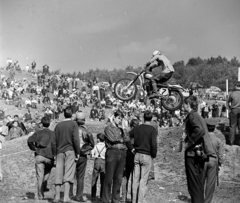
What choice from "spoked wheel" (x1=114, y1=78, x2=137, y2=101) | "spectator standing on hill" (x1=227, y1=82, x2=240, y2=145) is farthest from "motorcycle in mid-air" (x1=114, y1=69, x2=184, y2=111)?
"spectator standing on hill" (x1=227, y1=82, x2=240, y2=145)

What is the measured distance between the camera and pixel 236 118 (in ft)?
45.0

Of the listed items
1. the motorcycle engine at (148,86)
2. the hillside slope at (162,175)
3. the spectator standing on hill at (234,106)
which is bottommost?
the hillside slope at (162,175)

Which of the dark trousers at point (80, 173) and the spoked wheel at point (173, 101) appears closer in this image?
the dark trousers at point (80, 173)

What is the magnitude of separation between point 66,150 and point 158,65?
558cm

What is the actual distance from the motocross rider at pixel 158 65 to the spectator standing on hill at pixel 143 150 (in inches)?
182

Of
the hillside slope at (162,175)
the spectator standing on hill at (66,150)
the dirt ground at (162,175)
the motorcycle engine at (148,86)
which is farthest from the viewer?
the motorcycle engine at (148,86)

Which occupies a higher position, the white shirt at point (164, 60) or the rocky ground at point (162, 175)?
the white shirt at point (164, 60)

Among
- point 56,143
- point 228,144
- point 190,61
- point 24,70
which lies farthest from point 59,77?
point 190,61

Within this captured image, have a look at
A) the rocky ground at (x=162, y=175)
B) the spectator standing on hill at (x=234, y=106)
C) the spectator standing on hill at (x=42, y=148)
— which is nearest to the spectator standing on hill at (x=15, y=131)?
the rocky ground at (x=162, y=175)

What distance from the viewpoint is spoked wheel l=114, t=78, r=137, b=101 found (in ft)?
44.5

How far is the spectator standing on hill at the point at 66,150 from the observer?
25.6 ft

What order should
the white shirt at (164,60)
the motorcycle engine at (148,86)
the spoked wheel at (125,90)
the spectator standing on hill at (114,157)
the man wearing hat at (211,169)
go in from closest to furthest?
1. the man wearing hat at (211,169)
2. the spectator standing on hill at (114,157)
3. the white shirt at (164,60)
4. the motorcycle engine at (148,86)
5. the spoked wheel at (125,90)

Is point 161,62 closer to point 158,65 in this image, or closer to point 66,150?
point 158,65

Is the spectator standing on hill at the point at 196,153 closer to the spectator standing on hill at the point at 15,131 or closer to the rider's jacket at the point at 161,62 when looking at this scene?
the rider's jacket at the point at 161,62
